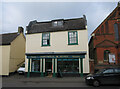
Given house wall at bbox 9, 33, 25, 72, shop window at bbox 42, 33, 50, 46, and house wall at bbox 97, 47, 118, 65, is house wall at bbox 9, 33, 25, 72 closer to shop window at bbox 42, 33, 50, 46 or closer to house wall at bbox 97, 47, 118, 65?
shop window at bbox 42, 33, 50, 46

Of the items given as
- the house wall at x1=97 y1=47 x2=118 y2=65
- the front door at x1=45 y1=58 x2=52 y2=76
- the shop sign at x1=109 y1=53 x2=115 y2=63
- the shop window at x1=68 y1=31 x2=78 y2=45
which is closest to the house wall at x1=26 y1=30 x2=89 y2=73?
the shop window at x1=68 y1=31 x2=78 y2=45

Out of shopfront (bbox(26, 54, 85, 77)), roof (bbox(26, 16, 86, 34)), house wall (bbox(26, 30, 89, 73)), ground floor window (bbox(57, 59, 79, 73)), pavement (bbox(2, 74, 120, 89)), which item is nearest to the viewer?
pavement (bbox(2, 74, 120, 89))

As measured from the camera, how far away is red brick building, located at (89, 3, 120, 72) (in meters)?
13.9

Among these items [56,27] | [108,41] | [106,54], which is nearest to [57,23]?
[56,27]

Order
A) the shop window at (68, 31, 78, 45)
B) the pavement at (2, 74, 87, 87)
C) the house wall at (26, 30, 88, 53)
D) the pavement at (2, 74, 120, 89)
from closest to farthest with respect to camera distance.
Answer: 1. the pavement at (2, 74, 120, 89)
2. the pavement at (2, 74, 87, 87)
3. the house wall at (26, 30, 88, 53)
4. the shop window at (68, 31, 78, 45)

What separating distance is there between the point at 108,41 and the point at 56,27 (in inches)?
322

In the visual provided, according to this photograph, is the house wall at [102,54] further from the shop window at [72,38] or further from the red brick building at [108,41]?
the shop window at [72,38]

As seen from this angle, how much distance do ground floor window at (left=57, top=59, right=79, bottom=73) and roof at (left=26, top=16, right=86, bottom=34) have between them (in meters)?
4.45

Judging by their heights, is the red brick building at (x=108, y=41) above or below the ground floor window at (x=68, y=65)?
above

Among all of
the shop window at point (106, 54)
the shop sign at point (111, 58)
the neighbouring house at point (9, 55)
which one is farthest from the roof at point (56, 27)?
the shop sign at point (111, 58)

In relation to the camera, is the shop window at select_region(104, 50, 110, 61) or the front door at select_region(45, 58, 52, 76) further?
the shop window at select_region(104, 50, 110, 61)

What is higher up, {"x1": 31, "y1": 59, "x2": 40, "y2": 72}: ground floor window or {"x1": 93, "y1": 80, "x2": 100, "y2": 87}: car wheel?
{"x1": 31, "y1": 59, "x2": 40, "y2": 72}: ground floor window

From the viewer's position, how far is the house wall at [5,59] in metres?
14.2

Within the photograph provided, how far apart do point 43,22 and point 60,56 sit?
707cm
